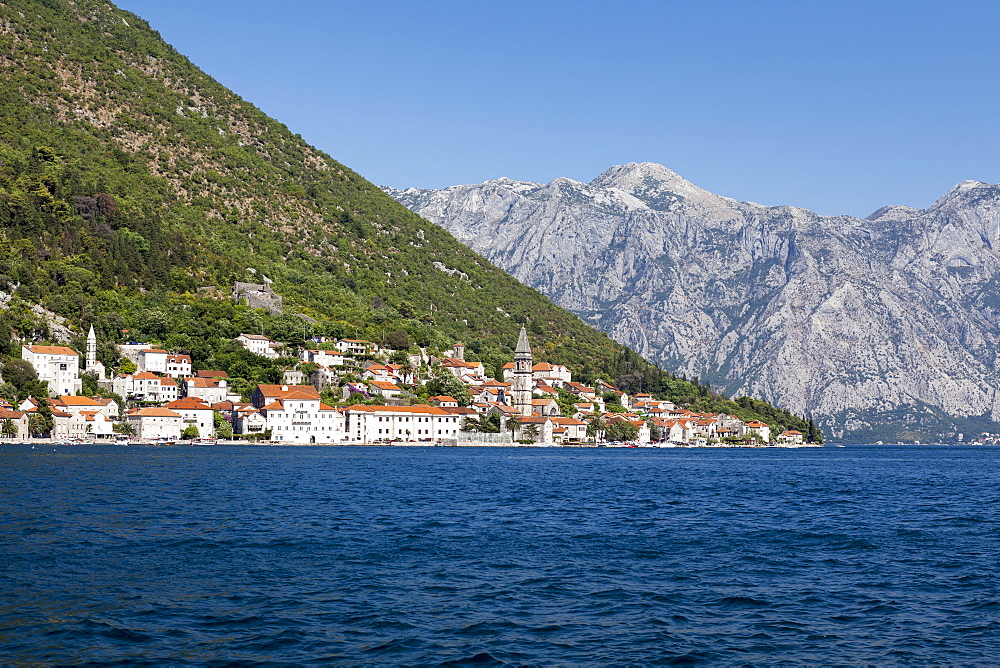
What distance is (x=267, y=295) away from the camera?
6344 inches

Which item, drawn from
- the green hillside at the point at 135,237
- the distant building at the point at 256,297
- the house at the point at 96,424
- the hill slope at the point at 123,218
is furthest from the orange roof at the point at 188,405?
the distant building at the point at 256,297

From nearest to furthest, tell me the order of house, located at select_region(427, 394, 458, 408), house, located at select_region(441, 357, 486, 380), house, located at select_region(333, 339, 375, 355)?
house, located at select_region(427, 394, 458, 408) → house, located at select_region(333, 339, 375, 355) → house, located at select_region(441, 357, 486, 380)

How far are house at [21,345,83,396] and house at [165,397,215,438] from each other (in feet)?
37.5

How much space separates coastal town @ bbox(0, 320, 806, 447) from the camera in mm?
119688

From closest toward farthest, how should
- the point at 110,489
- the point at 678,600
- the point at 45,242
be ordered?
the point at 678,600
the point at 110,489
the point at 45,242

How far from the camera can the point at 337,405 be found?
140m

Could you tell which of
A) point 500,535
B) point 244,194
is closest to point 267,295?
point 244,194

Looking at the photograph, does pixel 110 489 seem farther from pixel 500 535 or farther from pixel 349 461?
pixel 349 461

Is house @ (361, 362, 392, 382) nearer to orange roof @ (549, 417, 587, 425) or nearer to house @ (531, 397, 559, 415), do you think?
house @ (531, 397, 559, 415)

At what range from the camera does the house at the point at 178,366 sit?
→ 436 ft

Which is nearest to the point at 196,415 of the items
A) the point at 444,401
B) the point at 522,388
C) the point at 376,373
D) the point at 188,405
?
the point at 188,405

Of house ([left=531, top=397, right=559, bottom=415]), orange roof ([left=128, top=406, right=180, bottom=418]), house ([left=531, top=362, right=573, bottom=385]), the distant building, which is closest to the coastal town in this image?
orange roof ([left=128, top=406, right=180, bottom=418])

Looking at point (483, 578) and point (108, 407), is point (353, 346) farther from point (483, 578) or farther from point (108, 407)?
point (483, 578)

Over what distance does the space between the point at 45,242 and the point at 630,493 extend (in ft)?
386
